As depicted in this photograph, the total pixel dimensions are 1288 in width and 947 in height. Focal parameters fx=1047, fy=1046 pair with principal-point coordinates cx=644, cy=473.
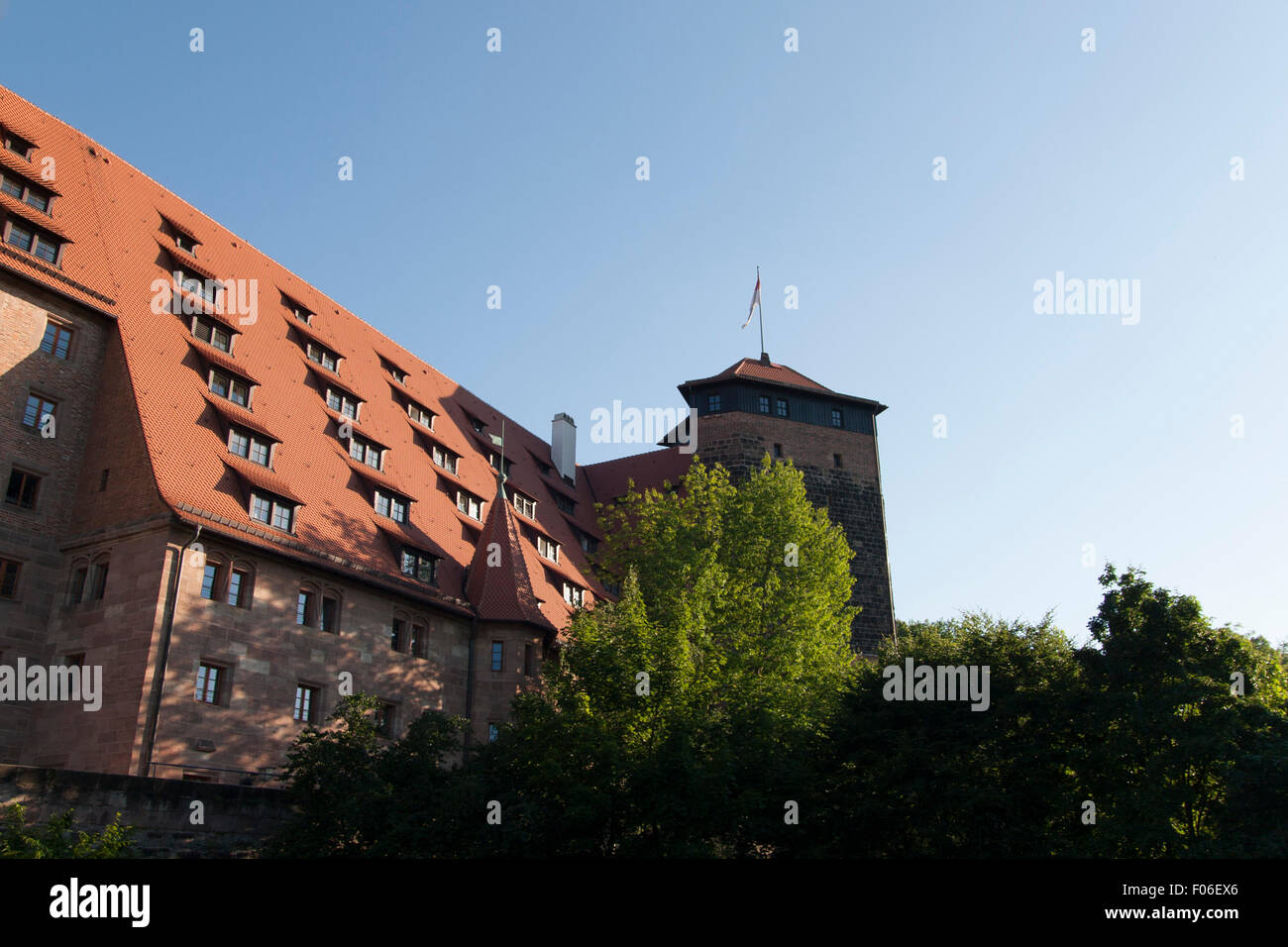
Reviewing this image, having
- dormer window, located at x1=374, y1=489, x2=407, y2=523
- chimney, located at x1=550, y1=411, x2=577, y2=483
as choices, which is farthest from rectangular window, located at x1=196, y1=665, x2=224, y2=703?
chimney, located at x1=550, y1=411, x2=577, y2=483

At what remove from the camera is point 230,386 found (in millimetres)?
28984

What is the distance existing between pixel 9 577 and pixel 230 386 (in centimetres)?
741

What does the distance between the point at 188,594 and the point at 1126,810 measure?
20.2 m

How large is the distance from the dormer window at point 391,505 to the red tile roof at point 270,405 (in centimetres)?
33

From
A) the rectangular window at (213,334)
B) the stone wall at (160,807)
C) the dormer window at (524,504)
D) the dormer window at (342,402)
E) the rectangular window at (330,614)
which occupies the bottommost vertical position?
the stone wall at (160,807)

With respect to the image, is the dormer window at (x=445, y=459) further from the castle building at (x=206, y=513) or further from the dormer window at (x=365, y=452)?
the dormer window at (x=365, y=452)

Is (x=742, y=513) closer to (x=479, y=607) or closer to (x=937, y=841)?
(x=479, y=607)

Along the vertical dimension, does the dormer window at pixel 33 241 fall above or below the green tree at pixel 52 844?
above

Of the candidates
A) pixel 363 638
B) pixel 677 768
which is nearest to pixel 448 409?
pixel 363 638

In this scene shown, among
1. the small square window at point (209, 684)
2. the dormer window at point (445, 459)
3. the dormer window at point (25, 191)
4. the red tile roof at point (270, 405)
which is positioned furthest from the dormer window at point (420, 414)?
the small square window at point (209, 684)

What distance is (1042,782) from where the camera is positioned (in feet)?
65.2

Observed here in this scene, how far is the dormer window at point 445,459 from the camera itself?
37.4 m

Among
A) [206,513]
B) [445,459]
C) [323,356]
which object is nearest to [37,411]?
[206,513]
